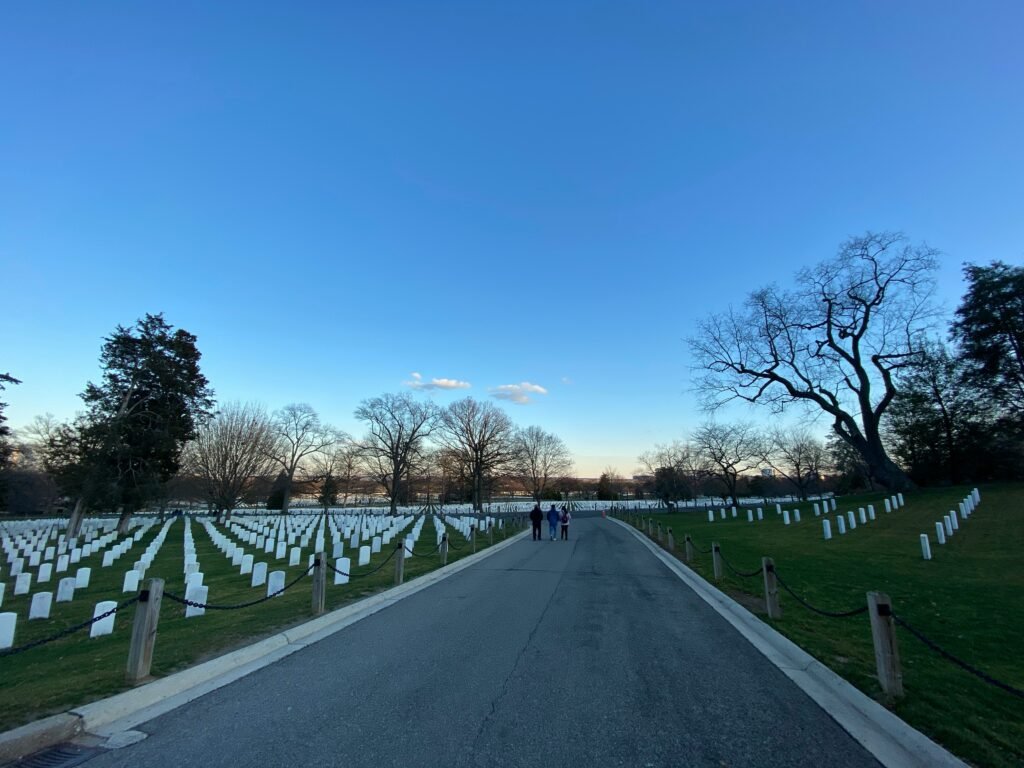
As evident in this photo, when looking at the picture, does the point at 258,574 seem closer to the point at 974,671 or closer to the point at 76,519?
the point at 974,671

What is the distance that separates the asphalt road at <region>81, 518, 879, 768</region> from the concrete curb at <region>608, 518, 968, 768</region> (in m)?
0.13

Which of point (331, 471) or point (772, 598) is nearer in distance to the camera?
point (772, 598)

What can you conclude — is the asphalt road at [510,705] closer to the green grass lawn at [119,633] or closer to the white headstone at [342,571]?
the green grass lawn at [119,633]

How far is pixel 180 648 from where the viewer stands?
6094mm

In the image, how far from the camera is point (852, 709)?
4.34 m

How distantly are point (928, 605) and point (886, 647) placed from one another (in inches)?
251

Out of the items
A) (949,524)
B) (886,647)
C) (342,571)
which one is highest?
(949,524)

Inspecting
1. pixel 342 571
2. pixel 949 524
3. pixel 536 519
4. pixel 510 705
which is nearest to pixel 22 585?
pixel 342 571

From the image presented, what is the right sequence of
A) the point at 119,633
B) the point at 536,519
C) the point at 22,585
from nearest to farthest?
1. the point at 119,633
2. the point at 22,585
3. the point at 536,519

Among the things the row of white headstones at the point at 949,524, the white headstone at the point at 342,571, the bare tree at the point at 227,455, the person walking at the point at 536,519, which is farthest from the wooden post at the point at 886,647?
the bare tree at the point at 227,455

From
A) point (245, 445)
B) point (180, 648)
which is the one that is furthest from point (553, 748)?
point (245, 445)

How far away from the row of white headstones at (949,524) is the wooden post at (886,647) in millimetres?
13455

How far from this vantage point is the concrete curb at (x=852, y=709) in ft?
11.4

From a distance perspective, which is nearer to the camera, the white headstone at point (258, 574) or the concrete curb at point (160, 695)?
the concrete curb at point (160, 695)
